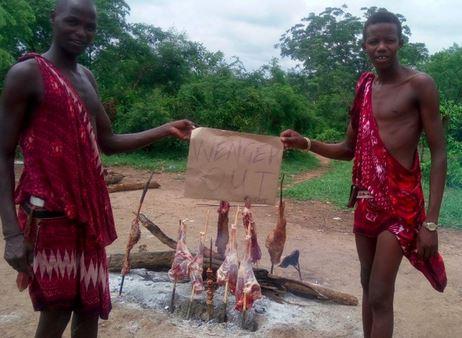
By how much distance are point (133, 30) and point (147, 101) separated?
449 cm

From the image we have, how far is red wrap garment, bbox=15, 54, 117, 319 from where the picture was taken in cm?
210

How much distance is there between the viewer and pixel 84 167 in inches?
88.0

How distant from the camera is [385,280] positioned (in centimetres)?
262

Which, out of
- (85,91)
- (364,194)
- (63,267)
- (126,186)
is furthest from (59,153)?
(126,186)

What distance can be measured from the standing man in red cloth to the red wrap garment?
1.47 metres

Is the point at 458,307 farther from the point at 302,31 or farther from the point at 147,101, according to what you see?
the point at 302,31

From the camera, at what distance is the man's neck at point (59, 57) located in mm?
2236

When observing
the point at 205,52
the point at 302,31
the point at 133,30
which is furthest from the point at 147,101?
the point at 302,31

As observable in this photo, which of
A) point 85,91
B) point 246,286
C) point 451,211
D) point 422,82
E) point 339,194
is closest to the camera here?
point 85,91

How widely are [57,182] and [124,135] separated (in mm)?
748

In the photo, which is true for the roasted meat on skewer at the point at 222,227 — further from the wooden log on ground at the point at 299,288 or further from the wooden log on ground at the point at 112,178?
the wooden log on ground at the point at 112,178

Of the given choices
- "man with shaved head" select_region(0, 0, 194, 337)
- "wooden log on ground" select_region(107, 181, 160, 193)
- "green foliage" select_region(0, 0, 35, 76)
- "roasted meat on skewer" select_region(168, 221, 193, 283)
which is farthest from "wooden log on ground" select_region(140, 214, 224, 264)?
"green foliage" select_region(0, 0, 35, 76)

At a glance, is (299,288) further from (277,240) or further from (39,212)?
(39,212)

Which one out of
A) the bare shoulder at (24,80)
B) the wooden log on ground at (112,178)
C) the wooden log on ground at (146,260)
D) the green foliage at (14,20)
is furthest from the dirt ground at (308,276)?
the green foliage at (14,20)
